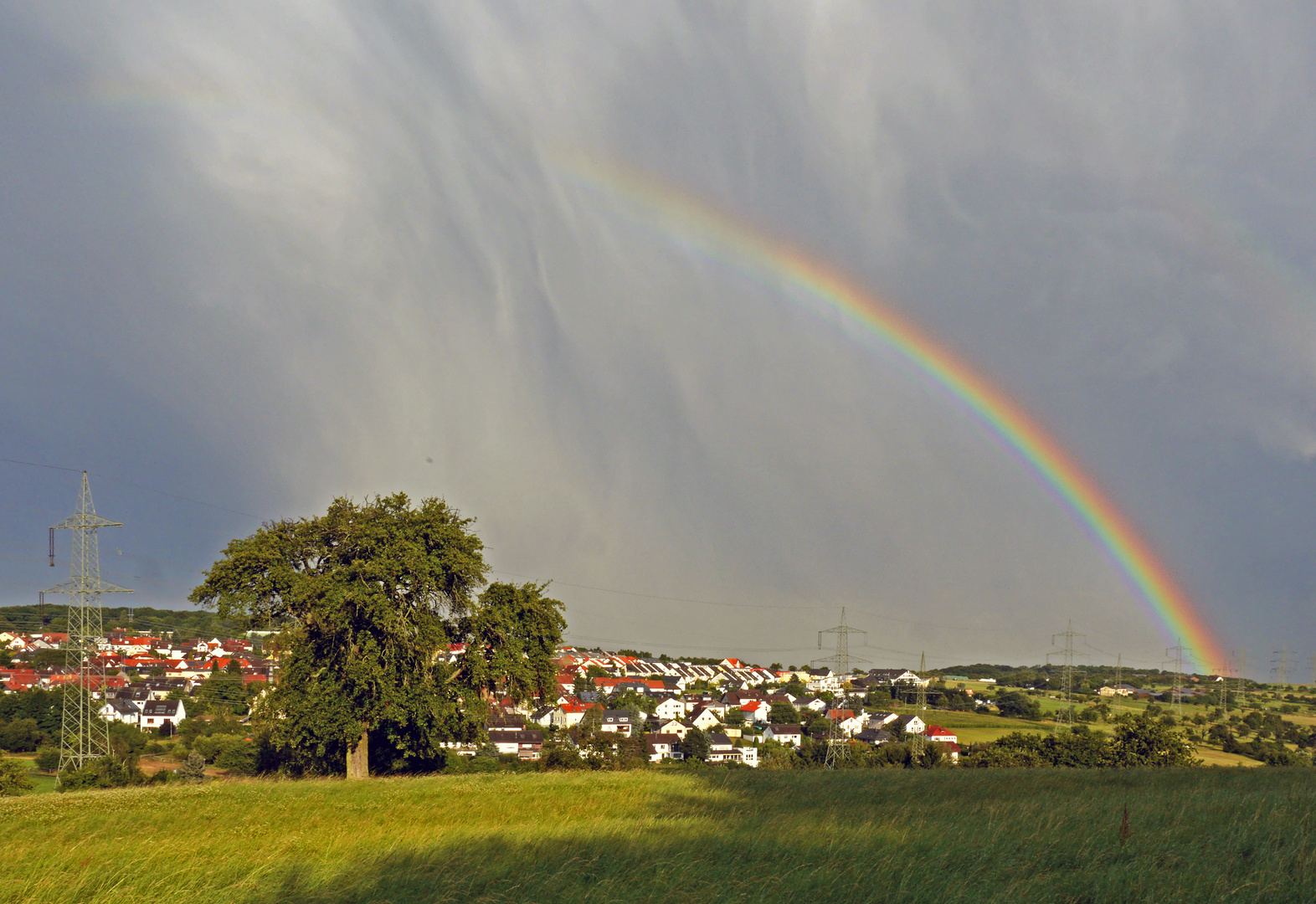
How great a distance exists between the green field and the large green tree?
9.42 meters

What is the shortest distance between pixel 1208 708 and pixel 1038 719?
26.9 meters

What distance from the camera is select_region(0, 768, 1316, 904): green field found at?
9266 mm

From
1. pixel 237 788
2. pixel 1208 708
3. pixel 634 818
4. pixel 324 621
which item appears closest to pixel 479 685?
pixel 324 621

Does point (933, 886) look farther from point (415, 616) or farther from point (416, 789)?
point (415, 616)

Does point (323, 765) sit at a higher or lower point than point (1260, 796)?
lower

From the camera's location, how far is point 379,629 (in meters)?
28.8

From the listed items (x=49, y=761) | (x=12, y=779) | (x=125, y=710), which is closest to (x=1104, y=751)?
(x=12, y=779)

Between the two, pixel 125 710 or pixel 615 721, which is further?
pixel 615 721

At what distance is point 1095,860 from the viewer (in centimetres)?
1058

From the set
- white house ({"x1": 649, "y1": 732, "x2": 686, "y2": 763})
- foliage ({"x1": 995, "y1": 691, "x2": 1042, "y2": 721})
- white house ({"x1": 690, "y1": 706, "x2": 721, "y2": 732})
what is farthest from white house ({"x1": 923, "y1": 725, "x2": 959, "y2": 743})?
white house ({"x1": 690, "y1": 706, "x2": 721, "y2": 732})

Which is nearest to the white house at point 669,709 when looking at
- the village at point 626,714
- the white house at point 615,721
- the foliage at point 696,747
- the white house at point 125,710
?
the village at point 626,714

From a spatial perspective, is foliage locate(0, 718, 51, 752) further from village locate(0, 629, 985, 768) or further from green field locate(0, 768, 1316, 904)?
green field locate(0, 768, 1316, 904)

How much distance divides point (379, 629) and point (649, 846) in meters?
19.8

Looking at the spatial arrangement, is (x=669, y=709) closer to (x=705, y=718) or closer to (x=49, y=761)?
(x=705, y=718)
